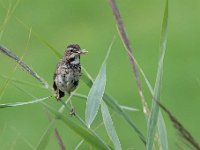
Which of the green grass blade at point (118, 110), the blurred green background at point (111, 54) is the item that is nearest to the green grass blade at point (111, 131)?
the green grass blade at point (118, 110)

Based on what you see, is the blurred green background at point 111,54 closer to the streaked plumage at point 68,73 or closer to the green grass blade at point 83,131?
the streaked plumage at point 68,73

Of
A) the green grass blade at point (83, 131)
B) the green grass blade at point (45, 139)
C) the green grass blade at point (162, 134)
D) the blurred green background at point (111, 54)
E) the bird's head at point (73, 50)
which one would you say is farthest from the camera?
the blurred green background at point (111, 54)

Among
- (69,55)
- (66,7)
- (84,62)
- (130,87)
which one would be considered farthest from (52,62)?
(69,55)

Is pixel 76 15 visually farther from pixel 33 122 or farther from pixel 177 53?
pixel 33 122

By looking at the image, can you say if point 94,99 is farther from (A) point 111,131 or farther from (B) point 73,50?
(B) point 73,50

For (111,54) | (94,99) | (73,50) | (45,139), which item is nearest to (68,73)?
(73,50)

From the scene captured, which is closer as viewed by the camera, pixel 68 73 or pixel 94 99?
pixel 94 99
